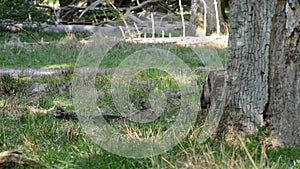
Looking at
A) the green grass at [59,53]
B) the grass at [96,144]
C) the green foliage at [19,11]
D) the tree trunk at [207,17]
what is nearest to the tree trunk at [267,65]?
the grass at [96,144]

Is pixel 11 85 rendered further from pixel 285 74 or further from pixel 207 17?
pixel 207 17

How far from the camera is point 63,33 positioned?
18.1 m

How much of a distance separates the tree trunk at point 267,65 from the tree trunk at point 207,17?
10.3 m

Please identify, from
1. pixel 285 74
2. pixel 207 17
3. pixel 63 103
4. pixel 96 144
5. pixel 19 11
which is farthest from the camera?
pixel 19 11

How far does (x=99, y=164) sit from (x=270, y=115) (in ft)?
5.31

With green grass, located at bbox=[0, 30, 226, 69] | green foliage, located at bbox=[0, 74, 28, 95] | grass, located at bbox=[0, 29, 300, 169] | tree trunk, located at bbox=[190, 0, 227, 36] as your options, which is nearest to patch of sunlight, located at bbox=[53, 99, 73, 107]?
grass, located at bbox=[0, 29, 300, 169]

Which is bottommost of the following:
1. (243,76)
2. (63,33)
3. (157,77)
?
(63,33)

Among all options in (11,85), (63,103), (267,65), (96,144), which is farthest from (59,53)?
(267,65)

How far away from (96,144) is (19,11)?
1166 cm

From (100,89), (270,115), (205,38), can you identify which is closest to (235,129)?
(270,115)

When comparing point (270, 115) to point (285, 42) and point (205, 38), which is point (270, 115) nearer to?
point (285, 42)

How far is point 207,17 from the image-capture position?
16062mm

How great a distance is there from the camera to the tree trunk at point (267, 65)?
534 centimetres

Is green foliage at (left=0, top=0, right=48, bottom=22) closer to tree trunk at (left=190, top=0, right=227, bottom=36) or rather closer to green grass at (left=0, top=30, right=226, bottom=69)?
green grass at (left=0, top=30, right=226, bottom=69)
